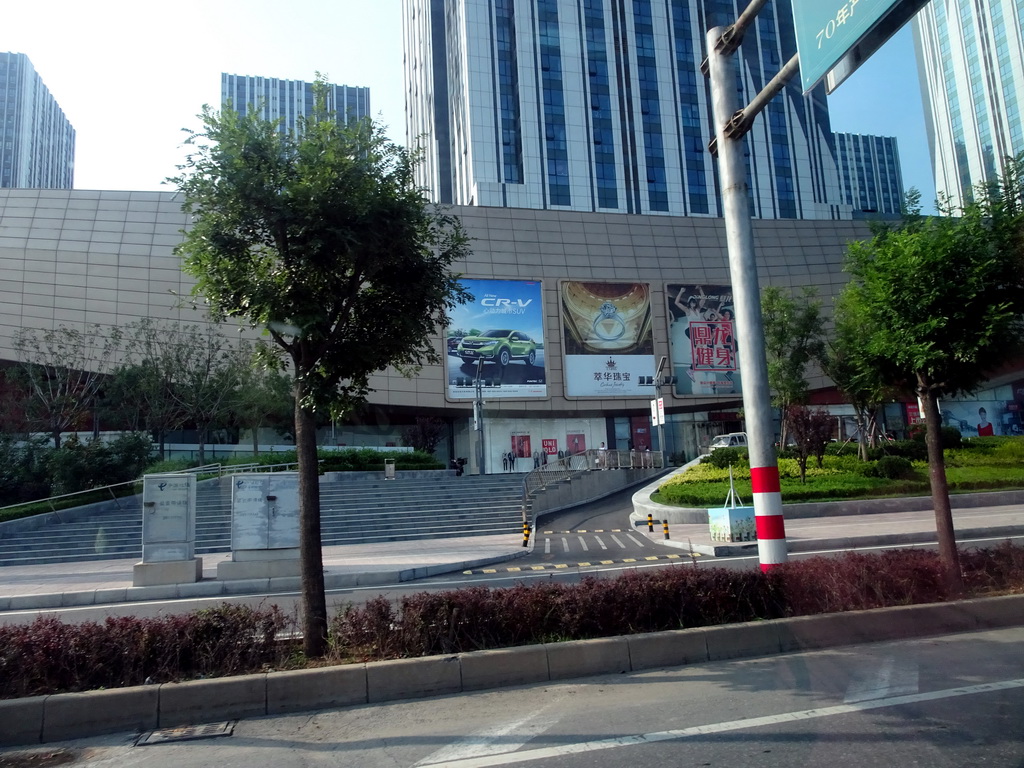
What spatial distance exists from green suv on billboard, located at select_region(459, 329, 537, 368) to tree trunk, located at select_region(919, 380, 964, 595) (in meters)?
39.3

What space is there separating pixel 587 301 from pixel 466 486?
24537 mm

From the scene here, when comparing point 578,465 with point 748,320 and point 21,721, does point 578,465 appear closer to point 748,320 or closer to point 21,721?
point 748,320

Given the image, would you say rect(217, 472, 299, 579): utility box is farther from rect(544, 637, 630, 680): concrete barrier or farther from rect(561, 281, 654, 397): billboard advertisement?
rect(561, 281, 654, 397): billboard advertisement

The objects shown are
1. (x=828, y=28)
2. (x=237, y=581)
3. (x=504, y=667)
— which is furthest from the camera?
(x=237, y=581)

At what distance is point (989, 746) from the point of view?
167 inches

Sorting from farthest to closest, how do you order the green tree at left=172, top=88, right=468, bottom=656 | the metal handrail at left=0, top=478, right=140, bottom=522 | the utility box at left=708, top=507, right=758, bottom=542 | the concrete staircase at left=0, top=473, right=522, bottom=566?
the metal handrail at left=0, top=478, right=140, bottom=522 < the concrete staircase at left=0, top=473, right=522, bottom=566 < the utility box at left=708, top=507, right=758, bottom=542 < the green tree at left=172, top=88, right=468, bottom=656

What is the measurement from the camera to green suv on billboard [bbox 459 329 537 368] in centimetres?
4797

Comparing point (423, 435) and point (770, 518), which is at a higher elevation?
point (423, 435)

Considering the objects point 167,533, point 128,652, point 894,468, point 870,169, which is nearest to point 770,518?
point 128,652

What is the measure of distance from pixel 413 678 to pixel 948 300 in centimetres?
740

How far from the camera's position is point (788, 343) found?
33.2 metres

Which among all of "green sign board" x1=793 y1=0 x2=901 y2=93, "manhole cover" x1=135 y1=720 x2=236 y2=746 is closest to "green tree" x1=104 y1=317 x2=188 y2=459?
"manhole cover" x1=135 y1=720 x2=236 y2=746

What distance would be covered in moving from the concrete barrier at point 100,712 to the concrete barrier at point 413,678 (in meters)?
1.61

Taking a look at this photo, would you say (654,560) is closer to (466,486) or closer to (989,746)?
(989,746)
